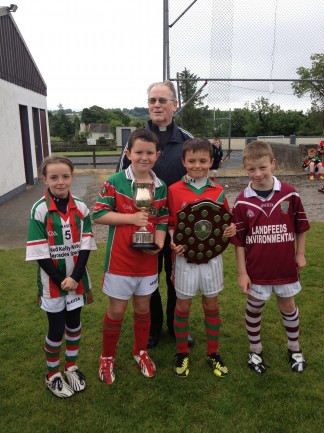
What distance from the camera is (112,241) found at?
2.62 m

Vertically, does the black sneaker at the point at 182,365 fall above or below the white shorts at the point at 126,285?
below

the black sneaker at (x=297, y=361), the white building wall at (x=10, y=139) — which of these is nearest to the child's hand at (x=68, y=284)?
the black sneaker at (x=297, y=361)

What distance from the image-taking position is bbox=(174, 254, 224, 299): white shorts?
8.79ft

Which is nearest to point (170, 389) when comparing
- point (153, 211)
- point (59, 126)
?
point (153, 211)

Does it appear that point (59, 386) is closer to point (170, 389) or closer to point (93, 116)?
point (170, 389)

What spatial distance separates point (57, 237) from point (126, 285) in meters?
0.57

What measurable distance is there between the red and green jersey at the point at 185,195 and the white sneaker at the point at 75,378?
1.28 m

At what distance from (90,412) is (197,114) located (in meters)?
10.3

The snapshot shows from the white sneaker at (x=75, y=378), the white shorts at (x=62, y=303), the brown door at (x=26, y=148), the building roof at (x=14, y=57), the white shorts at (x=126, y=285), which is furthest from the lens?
the brown door at (x=26, y=148)

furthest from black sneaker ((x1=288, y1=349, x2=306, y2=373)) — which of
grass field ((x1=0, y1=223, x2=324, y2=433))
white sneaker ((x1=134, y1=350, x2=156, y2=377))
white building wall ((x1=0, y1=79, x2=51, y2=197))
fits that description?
white building wall ((x1=0, y1=79, x2=51, y2=197))

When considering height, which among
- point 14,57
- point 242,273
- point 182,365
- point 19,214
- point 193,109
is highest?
point 14,57

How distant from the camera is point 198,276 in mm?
2693

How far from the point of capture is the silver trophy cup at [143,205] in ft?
7.99

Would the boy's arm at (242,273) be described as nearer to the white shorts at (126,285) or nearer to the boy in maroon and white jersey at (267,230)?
the boy in maroon and white jersey at (267,230)
